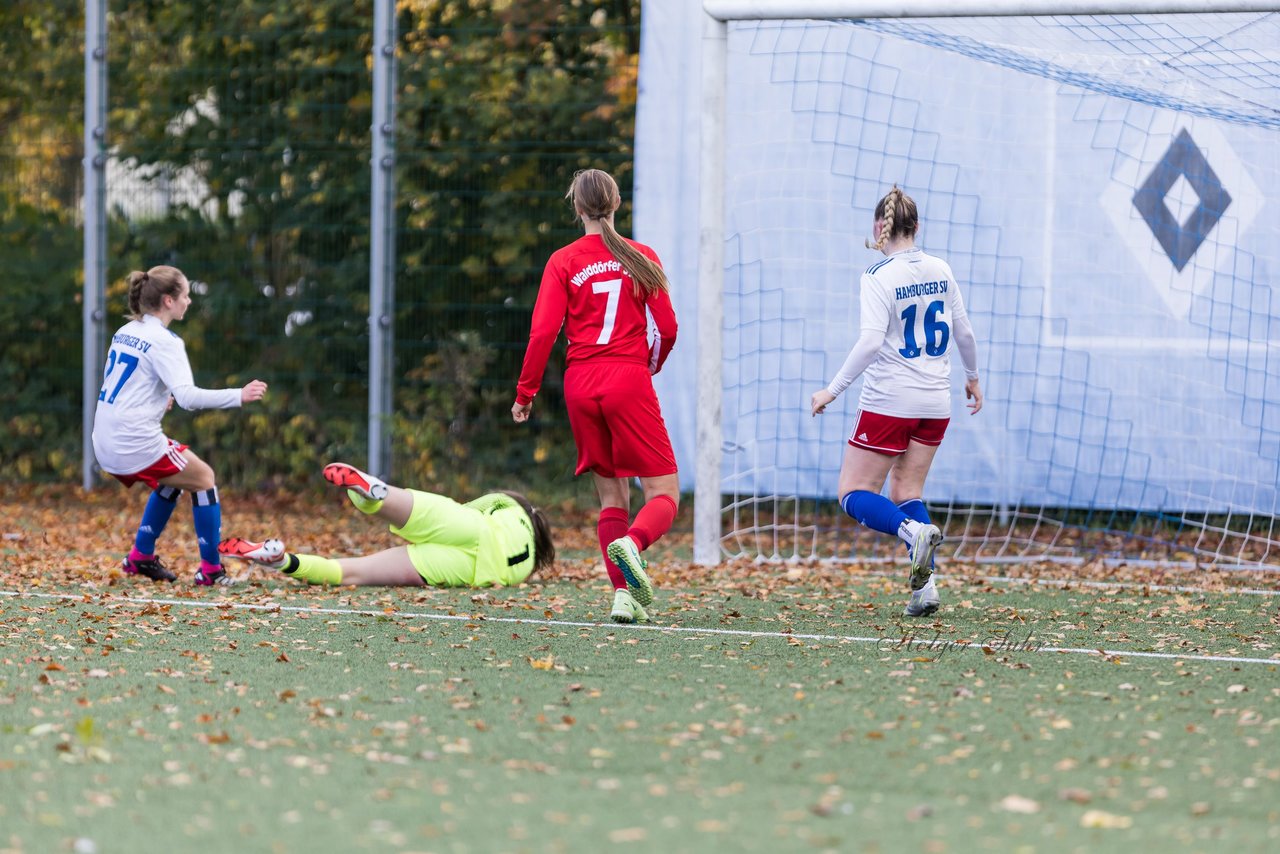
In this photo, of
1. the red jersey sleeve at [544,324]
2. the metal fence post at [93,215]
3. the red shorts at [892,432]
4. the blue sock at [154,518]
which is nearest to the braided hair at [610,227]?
the red jersey sleeve at [544,324]

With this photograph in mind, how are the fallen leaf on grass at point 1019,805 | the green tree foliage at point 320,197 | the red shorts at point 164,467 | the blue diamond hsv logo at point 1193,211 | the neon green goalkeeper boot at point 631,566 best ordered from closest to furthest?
the fallen leaf on grass at point 1019,805
the neon green goalkeeper boot at point 631,566
the red shorts at point 164,467
the blue diamond hsv logo at point 1193,211
the green tree foliage at point 320,197

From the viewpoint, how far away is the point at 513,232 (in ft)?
35.4

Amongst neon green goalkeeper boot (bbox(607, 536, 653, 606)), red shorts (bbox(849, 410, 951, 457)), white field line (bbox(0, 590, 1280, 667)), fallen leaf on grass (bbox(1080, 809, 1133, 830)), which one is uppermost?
red shorts (bbox(849, 410, 951, 457))

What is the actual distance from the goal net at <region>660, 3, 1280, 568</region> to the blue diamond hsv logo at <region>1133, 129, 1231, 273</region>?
0.5 inches

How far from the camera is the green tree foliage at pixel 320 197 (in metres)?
10.8

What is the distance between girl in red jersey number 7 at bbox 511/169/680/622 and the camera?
20.2 feet

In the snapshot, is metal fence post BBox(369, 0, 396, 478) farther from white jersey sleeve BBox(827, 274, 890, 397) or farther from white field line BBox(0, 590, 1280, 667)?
white jersey sleeve BBox(827, 274, 890, 397)

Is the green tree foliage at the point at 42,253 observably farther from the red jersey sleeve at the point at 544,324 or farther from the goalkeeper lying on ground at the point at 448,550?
the red jersey sleeve at the point at 544,324

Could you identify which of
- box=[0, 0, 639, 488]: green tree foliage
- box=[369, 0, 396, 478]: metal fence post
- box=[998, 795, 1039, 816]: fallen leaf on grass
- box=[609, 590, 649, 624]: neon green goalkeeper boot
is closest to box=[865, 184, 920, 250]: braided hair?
box=[609, 590, 649, 624]: neon green goalkeeper boot

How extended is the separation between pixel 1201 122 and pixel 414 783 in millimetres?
7032

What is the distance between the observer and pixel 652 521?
621cm


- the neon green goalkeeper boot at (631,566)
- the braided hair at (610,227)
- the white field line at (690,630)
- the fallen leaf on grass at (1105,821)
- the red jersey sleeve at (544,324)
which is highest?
the braided hair at (610,227)

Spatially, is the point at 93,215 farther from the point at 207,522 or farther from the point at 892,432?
the point at 892,432

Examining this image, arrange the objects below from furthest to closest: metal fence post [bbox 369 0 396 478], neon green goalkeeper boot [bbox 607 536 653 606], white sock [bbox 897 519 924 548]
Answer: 1. metal fence post [bbox 369 0 396 478]
2. white sock [bbox 897 519 924 548]
3. neon green goalkeeper boot [bbox 607 536 653 606]
